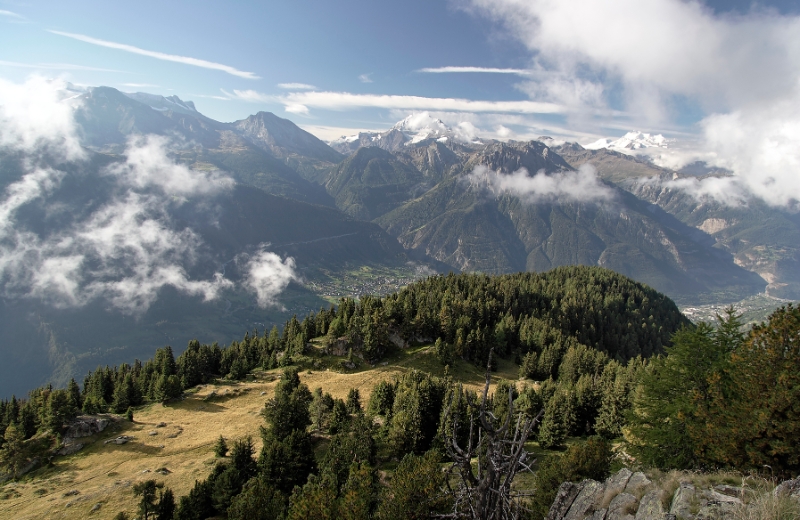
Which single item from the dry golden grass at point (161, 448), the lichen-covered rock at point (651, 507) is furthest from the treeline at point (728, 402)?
the dry golden grass at point (161, 448)

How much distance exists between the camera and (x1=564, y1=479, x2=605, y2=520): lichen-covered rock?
59.3ft

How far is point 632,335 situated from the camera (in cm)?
13538

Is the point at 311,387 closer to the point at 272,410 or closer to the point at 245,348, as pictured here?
the point at 272,410

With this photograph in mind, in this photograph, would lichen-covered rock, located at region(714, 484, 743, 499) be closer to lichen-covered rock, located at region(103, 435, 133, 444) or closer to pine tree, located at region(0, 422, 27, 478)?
lichen-covered rock, located at region(103, 435, 133, 444)

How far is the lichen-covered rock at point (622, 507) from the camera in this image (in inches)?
666

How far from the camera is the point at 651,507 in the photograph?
1683cm

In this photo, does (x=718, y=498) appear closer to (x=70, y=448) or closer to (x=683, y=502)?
(x=683, y=502)

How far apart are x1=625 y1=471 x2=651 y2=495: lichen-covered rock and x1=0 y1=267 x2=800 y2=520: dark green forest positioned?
5001mm

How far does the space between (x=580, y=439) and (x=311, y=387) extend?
48.0 metres

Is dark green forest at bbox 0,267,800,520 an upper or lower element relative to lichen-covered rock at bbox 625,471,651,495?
lower

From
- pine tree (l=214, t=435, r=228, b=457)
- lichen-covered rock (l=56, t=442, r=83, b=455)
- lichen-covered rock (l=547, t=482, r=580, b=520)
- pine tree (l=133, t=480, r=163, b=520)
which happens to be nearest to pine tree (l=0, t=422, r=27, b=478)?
lichen-covered rock (l=56, t=442, r=83, b=455)

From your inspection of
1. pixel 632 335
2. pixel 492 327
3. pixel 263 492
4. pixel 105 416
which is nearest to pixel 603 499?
pixel 263 492

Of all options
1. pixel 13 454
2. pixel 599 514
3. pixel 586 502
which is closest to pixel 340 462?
pixel 586 502

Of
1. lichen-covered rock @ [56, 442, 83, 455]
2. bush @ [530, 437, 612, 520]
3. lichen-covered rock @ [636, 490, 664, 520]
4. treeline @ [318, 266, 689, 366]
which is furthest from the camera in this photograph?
treeline @ [318, 266, 689, 366]
